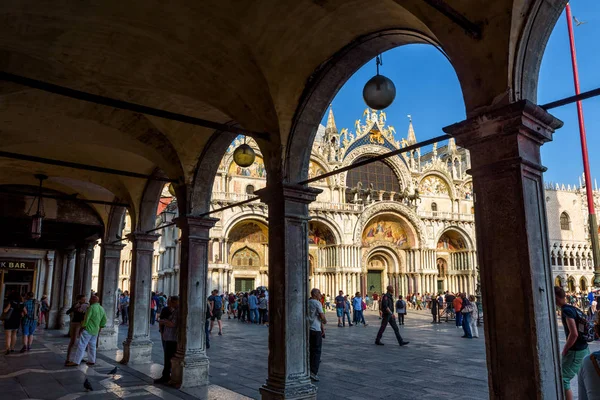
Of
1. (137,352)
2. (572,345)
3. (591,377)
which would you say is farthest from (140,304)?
(591,377)

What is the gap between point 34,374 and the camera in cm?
800

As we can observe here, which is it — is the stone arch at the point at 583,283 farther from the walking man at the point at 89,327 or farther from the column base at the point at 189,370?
the walking man at the point at 89,327

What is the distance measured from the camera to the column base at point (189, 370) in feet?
23.2

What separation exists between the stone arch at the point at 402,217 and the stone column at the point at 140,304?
22.5 meters

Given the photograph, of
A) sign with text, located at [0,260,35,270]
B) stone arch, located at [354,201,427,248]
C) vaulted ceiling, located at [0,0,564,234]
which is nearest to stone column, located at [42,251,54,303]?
sign with text, located at [0,260,35,270]

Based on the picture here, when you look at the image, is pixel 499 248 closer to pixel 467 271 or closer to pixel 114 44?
pixel 114 44

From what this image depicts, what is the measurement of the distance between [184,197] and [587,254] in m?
44.0

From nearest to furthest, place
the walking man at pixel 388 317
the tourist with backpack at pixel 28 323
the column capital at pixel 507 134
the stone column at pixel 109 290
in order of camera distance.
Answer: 1. the column capital at pixel 507 134
2. the tourist with backpack at pixel 28 323
3. the walking man at pixel 388 317
4. the stone column at pixel 109 290

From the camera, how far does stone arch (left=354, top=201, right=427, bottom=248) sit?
103ft

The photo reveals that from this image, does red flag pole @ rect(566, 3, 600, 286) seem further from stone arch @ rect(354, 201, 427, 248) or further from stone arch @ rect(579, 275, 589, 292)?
stone arch @ rect(579, 275, 589, 292)

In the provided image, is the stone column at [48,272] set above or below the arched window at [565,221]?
below

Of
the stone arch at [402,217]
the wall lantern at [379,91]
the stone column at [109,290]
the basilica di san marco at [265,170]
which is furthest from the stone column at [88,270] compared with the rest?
the stone arch at [402,217]

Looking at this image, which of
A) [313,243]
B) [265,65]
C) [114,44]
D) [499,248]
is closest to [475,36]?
[499,248]

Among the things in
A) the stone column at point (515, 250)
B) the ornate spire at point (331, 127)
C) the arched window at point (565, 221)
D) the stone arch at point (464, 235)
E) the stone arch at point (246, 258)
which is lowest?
the stone column at point (515, 250)
